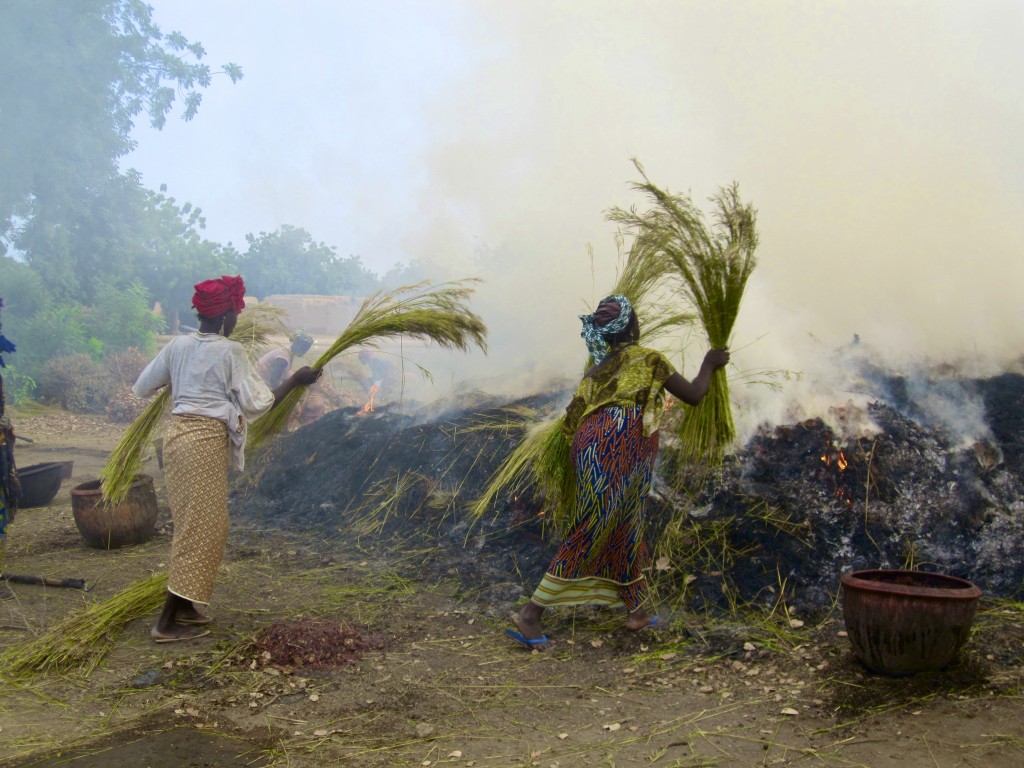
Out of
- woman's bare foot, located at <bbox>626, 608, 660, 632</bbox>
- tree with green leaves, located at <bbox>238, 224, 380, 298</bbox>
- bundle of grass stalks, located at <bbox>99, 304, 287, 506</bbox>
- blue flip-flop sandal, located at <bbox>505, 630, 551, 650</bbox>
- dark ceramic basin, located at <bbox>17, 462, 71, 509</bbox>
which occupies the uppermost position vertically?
tree with green leaves, located at <bbox>238, 224, 380, 298</bbox>

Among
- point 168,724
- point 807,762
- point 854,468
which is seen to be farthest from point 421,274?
point 807,762

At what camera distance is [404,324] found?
470 cm

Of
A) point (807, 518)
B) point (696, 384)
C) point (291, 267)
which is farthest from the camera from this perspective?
point (291, 267)

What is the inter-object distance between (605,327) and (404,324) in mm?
1283

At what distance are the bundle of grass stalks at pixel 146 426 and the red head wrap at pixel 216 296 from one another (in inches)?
22.7

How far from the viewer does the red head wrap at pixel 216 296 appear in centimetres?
415

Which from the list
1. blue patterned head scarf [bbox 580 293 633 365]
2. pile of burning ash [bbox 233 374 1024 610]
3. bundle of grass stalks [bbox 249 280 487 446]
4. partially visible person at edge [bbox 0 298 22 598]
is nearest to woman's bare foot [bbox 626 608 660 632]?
pile of burning ash [bbox 233 374 1024 610]

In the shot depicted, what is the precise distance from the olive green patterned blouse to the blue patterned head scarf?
58mm

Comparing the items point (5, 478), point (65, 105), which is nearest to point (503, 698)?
point (5, 478)

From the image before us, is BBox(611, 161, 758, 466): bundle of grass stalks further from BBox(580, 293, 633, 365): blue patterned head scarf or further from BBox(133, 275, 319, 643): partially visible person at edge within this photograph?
BBox(133, 275, 319, 643): partially visible person at edge

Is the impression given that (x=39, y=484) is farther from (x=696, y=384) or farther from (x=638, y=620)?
(x=696, y=384)

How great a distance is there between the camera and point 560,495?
430 cm

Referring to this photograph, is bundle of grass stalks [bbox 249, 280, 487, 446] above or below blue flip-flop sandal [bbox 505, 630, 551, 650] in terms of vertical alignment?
above

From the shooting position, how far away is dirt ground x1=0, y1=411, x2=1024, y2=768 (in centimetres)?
286
